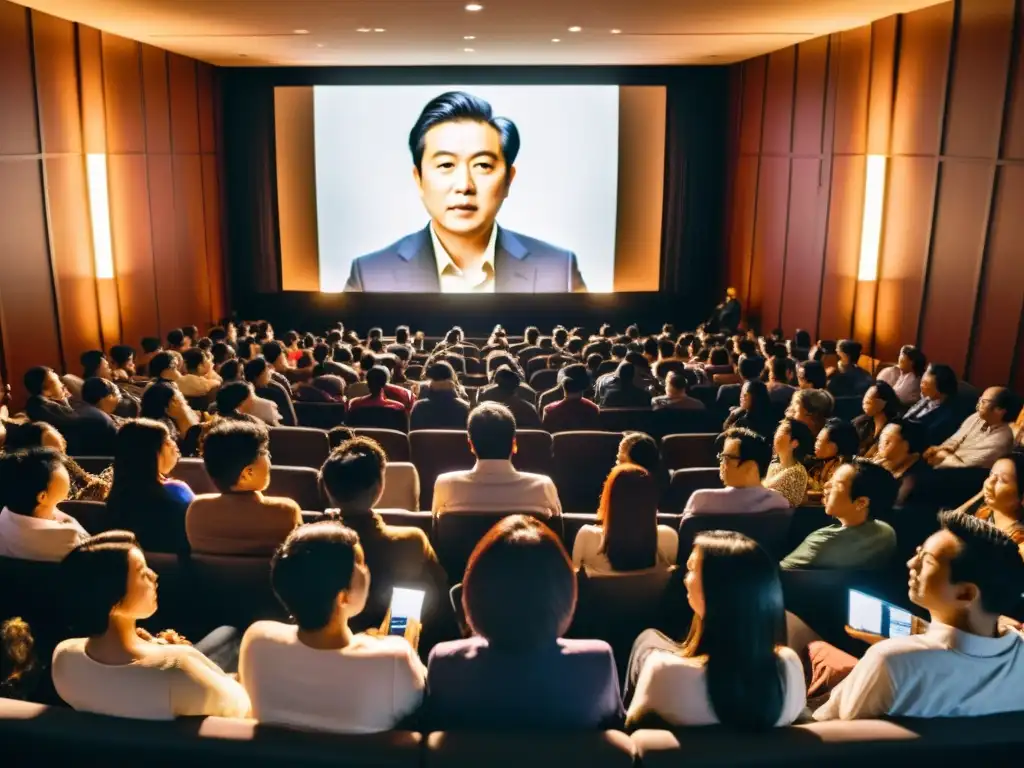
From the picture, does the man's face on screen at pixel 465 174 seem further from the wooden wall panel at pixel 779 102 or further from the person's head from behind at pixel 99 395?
the person's head from behind at pixel 99 395

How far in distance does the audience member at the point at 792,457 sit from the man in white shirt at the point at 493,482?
116cm

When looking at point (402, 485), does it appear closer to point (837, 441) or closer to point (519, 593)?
point (837, 441)

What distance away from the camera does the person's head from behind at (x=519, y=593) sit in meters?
1.84

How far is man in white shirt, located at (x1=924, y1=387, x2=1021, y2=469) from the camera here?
4.53 metres

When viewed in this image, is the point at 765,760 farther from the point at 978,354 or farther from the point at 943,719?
the point at 978,354

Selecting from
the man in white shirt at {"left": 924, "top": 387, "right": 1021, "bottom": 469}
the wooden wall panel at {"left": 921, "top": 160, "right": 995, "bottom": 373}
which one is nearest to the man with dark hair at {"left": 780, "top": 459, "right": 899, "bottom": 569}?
the man in white shirt at {"left": 924, "top": 387, "right": 1021, "bottom": 469}

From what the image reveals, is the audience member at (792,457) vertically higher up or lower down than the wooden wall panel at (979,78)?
lower down

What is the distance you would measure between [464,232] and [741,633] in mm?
11314

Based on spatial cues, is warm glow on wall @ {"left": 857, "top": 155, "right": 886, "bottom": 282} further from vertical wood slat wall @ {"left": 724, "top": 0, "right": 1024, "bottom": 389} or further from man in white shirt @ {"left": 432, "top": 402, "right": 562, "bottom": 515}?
man in white shirt @ {"left": 432, "top": 402, "right": 562, "bottom": 515}

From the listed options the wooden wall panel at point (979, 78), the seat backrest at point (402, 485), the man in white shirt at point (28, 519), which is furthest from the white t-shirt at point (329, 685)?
the wooden wall panel at point (979, 78)

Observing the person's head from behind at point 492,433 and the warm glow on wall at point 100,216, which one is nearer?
the person's head from behind at point 492,433

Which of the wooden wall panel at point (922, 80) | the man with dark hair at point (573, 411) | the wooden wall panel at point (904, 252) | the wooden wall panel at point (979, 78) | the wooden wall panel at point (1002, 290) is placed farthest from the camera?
the wooden wall panel at point (904, 252)

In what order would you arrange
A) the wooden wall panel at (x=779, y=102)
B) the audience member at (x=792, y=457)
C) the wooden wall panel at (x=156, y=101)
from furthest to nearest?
1. the wooden wall panel at (x=779, y=102)
2. the wooden wall panel at (x=156, y=101)
3. the audience member at (x=792, y=457)

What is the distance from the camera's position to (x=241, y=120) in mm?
12906
